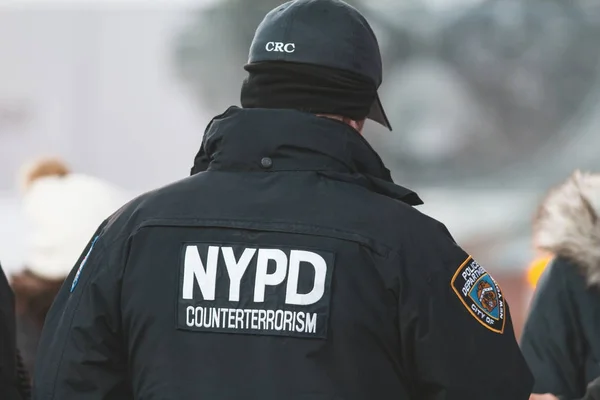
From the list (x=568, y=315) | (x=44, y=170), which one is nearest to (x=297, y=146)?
(x=568, y=315)

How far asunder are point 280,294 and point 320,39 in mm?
380

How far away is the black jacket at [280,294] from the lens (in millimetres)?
1477

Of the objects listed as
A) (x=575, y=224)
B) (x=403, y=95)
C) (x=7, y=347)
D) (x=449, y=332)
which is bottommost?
(x=7, y=347)

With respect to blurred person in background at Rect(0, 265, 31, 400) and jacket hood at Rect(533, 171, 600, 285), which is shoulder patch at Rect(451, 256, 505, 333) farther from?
blurred person in background at Rect(0, 265, 31, 400)

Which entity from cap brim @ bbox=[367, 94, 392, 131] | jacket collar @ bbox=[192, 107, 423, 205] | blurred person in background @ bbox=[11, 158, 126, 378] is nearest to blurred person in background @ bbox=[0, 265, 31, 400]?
blurred person in background @ bbox=[11, 158, 126, 378]

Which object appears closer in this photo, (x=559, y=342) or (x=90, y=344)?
(x=90, y=344)

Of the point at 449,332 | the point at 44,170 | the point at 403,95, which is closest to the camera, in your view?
the point at 449,332

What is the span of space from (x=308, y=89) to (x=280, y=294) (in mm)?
306

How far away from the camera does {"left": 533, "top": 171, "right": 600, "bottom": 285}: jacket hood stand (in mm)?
2303

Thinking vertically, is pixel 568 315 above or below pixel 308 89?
below

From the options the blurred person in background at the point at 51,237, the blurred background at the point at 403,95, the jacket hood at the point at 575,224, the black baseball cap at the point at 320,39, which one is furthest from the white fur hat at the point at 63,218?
the blurred background at the point at 403,95

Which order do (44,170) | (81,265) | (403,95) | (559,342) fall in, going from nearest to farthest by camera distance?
(81,265) → (559,342) → (44,170) → (403,95)

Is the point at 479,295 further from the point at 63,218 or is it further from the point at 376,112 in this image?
the point at 63,218

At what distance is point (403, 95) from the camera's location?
8398 millimetres
